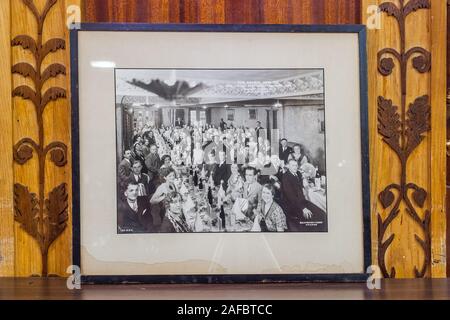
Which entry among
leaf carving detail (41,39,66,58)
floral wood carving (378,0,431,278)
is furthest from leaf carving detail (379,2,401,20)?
leaf carving detail (41,39,66,58)

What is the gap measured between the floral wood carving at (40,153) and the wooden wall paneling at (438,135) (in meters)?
0.80

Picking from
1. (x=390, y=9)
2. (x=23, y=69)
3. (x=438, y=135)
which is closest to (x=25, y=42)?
(x=23, y=69)

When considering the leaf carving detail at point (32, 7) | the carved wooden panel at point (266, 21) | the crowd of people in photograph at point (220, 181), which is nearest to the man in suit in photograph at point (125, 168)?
the crowd of people in photograph at point (220, 181)

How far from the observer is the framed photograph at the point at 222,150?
3.02 ft

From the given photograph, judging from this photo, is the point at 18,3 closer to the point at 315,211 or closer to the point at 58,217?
the point at 58,217

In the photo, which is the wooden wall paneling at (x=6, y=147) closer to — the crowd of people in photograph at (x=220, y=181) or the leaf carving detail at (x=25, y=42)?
the leaf carving detail at (x=25, y=42)

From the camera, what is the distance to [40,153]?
3.16ft

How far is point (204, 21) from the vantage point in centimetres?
96

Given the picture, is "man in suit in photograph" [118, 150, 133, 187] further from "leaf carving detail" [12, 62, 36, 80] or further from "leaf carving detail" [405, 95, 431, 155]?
"leaf carving detail" [405, 95, 431, 155]

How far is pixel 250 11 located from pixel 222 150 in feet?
1.02

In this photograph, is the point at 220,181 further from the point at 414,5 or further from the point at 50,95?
the point at 414,5

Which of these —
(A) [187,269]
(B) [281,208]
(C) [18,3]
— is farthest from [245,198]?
(C) [18,3]

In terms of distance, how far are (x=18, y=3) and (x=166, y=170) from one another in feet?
1.59
